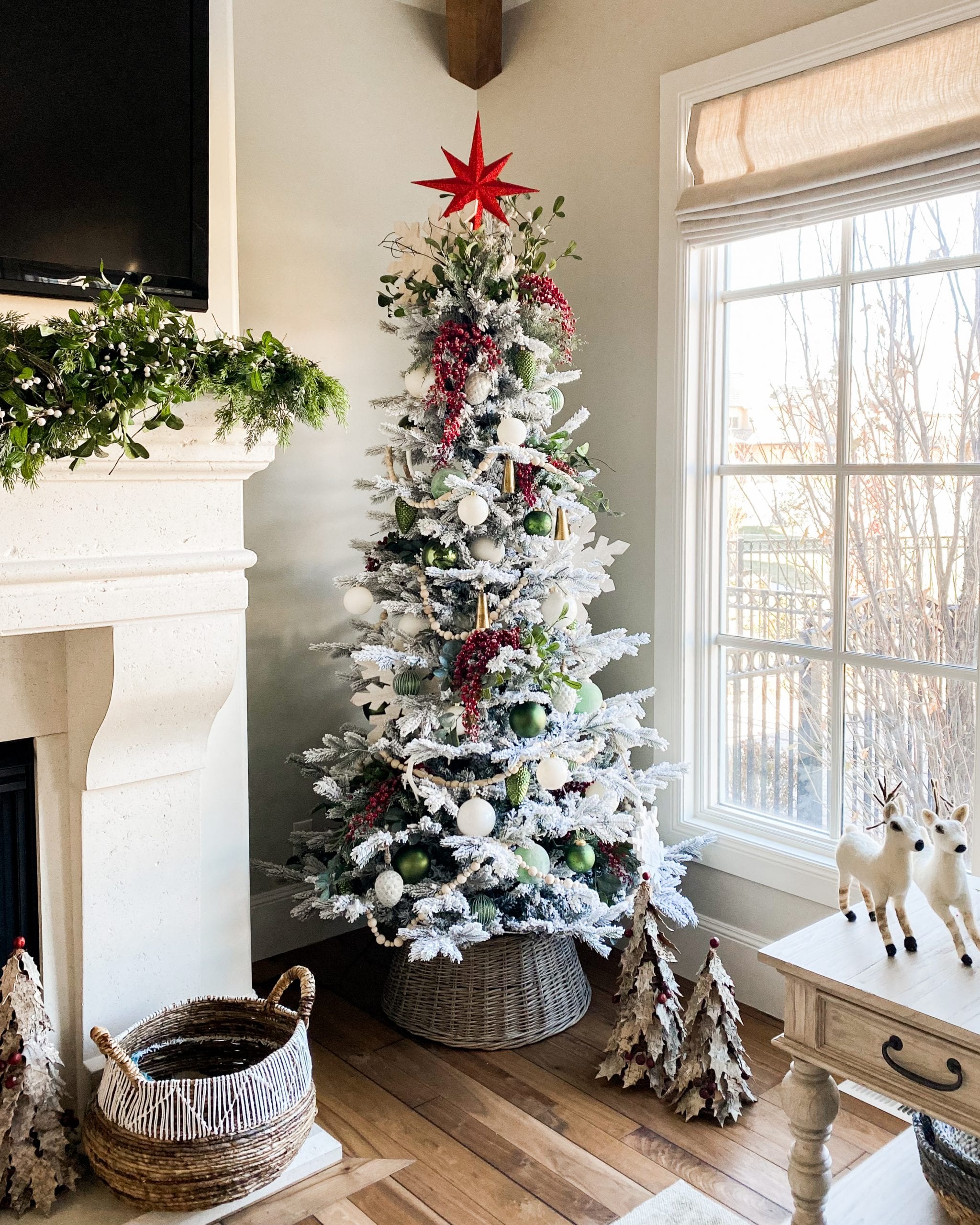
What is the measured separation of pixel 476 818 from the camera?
7.41 ft

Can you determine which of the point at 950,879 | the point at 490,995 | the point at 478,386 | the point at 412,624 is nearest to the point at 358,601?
the point at 412,624

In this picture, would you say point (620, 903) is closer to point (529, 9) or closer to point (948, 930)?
point (948, 930)

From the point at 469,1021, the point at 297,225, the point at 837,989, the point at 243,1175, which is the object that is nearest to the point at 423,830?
Result: the point at 469,1021

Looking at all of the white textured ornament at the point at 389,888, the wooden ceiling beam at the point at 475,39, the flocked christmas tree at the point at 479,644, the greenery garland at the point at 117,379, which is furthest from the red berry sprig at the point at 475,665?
the wooden ceiling beam at the point at 475,39

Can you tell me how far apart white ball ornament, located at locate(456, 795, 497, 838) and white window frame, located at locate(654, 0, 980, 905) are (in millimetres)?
704

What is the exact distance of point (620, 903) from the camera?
2.46 metres

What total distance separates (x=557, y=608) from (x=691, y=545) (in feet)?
1.85

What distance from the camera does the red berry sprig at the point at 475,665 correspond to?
2.28m

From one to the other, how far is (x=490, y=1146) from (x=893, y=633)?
1.43 m

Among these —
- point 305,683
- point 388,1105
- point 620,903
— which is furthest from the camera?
point 305,683

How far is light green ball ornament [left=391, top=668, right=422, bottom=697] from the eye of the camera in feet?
7.87

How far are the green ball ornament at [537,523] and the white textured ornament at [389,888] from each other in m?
0.83

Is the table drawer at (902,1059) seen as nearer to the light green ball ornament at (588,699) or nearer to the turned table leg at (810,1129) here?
the turned table leg at (810,1129)

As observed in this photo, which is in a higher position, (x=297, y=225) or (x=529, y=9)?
(x=529, y=9)
